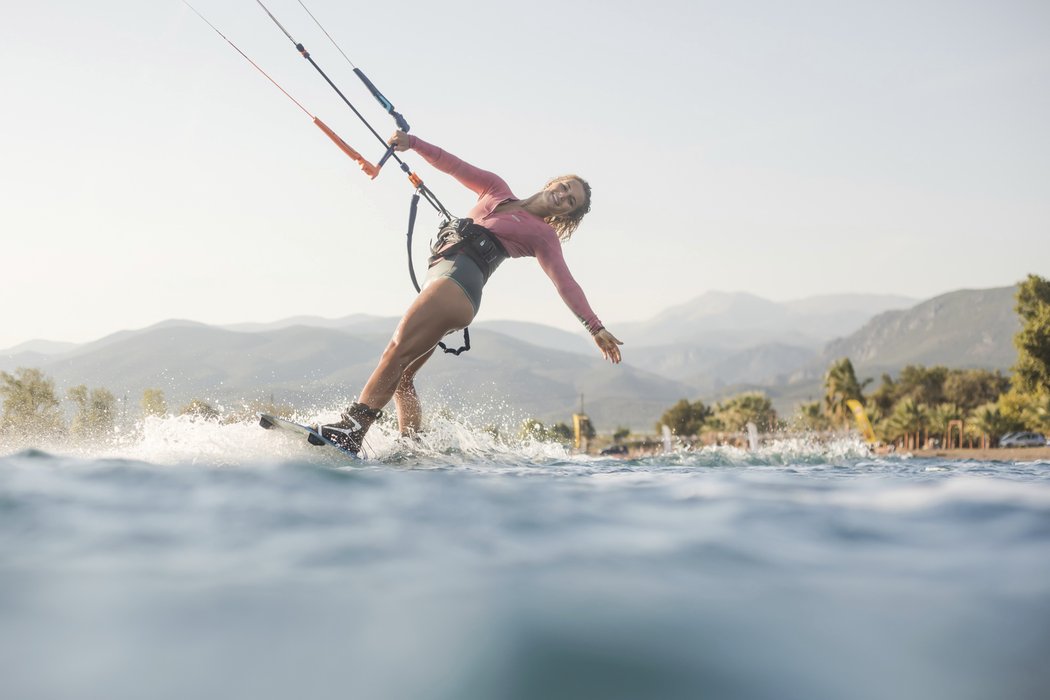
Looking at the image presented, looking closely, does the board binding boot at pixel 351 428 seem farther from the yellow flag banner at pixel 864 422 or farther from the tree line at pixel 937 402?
the tree line at pixel 937 402

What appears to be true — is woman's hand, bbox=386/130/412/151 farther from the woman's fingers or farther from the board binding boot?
Answer: the board binding boot

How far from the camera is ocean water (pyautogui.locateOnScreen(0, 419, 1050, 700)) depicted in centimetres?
197

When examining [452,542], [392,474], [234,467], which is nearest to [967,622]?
[452,542]

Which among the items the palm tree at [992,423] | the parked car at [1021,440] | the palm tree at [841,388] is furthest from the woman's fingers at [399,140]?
the palm tree at [841,388]

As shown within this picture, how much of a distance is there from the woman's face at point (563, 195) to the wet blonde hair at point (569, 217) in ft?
0.12

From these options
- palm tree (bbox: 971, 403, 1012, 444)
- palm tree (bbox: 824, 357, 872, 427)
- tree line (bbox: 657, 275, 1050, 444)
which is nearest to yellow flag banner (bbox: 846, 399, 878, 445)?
tree line (bbox: 657, 275, 1050, 444)

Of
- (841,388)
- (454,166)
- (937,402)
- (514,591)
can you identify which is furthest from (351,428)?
(937,402)

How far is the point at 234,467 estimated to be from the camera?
4.07m

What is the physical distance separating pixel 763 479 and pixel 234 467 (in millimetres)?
2594

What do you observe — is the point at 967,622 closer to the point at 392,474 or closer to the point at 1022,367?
the point at 392,474

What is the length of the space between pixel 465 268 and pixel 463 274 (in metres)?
0.06

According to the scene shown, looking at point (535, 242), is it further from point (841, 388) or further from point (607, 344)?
point (841, 388)

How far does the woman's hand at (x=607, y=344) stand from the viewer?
19.7ft

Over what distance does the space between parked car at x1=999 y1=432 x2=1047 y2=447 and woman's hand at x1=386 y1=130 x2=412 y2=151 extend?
75275 millimetres
